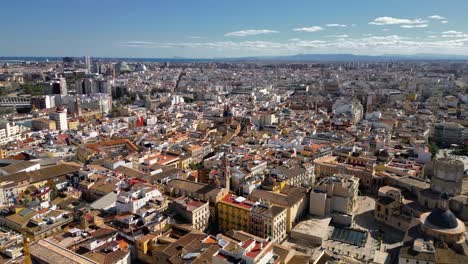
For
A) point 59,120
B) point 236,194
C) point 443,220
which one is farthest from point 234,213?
point 59,120

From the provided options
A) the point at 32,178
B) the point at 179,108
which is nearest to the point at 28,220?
the point at 32,178

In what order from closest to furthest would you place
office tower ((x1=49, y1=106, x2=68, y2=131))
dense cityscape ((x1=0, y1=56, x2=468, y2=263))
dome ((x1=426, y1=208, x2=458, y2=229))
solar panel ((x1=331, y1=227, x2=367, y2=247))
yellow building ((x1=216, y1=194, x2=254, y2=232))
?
dense cityscape ((x1=0, y1=56, x2=468, y2=263)) → dome ((x1=426, y1=208, x2=458, y2=229)) → solar panel ((x1=331, y1=227, x2=367, y2=247)) → yellow building ((x1=216, y1=194, x2=254, y2=232)) → office tower ((x1=49, y1=106, x2=68, y2=131))

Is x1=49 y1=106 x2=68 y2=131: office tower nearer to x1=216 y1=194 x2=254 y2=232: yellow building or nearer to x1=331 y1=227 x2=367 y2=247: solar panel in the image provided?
x1=216 y1=194 x2=254 y2=232: yellow building

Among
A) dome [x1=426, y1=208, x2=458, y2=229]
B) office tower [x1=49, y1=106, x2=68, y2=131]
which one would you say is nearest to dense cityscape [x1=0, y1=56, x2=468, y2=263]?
dome [x1=426, y1=208, x2=458, y2=229]

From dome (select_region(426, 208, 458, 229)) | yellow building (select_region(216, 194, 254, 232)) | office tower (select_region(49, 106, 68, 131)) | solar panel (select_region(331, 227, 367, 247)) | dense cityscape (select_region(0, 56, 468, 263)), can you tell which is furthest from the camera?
office tower (select_region(49, 106, 68, 131))

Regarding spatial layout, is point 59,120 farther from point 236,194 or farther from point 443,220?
point 443,220
